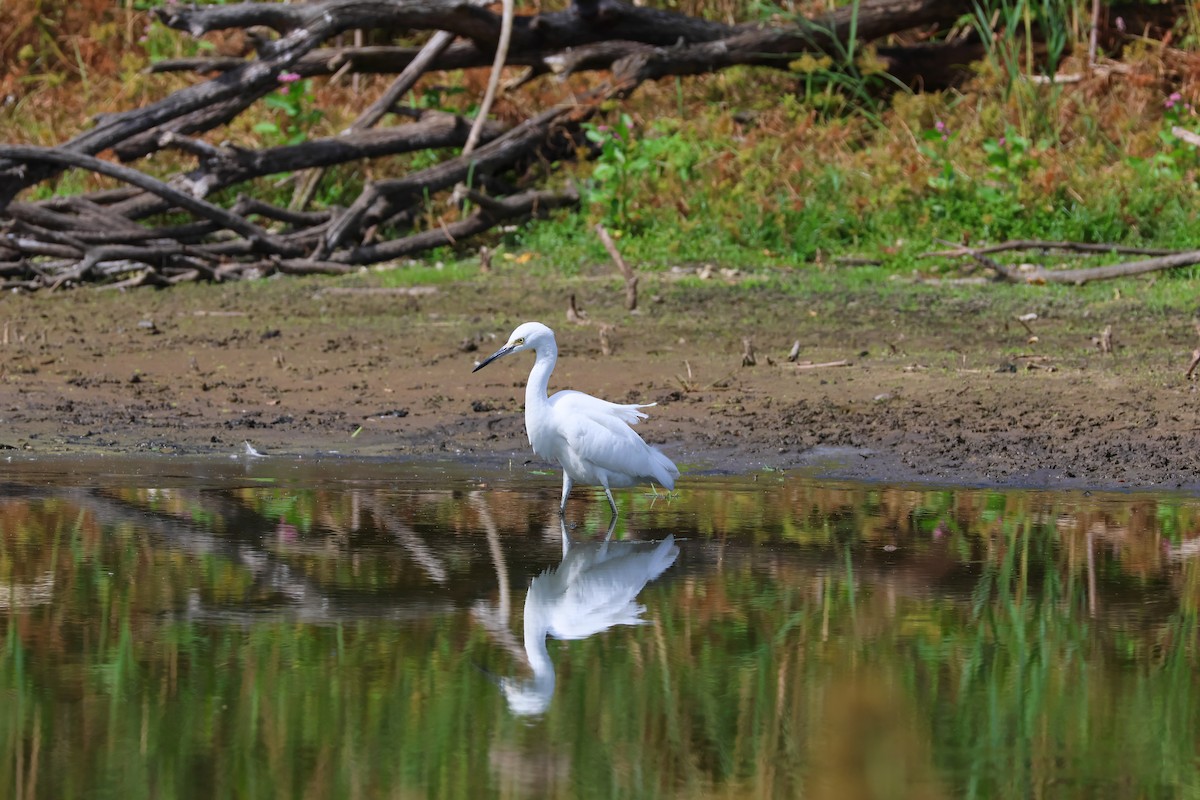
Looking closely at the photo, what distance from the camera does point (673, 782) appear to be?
3.38 m

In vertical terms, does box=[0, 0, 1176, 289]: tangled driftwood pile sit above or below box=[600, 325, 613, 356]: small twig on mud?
above

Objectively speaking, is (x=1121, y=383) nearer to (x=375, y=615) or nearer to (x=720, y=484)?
(x=720, y=484)

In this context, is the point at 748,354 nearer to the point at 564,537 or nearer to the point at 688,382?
the point at 688,382

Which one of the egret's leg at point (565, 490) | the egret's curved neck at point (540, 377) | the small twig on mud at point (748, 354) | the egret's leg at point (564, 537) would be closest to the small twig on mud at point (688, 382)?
the small twig on mud at point (748, 354)

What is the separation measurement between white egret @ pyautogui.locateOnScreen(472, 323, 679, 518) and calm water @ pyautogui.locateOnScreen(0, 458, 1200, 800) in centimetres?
16

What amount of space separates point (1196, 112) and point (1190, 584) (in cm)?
839

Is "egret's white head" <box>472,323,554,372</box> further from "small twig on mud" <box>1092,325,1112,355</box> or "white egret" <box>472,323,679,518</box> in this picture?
"small twig on mud" <box>1092,325,1112,355</box>

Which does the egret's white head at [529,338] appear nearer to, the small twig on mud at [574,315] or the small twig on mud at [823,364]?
the small twig on mud at [823,364]

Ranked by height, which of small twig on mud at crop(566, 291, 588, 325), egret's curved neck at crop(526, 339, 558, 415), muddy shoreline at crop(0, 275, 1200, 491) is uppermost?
egret's curved neck at crop(526, 339, 558, 415)

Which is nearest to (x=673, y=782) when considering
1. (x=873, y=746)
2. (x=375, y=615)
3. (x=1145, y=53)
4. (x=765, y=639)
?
(x=873, y=746)

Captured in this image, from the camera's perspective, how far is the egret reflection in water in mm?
4086

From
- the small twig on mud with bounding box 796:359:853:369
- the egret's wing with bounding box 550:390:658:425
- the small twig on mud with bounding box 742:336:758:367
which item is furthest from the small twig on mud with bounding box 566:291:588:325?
the egret's wing with bounding box 550:390:658:425

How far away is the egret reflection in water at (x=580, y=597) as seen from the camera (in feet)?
13.4

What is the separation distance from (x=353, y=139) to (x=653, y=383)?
5.22 metres
